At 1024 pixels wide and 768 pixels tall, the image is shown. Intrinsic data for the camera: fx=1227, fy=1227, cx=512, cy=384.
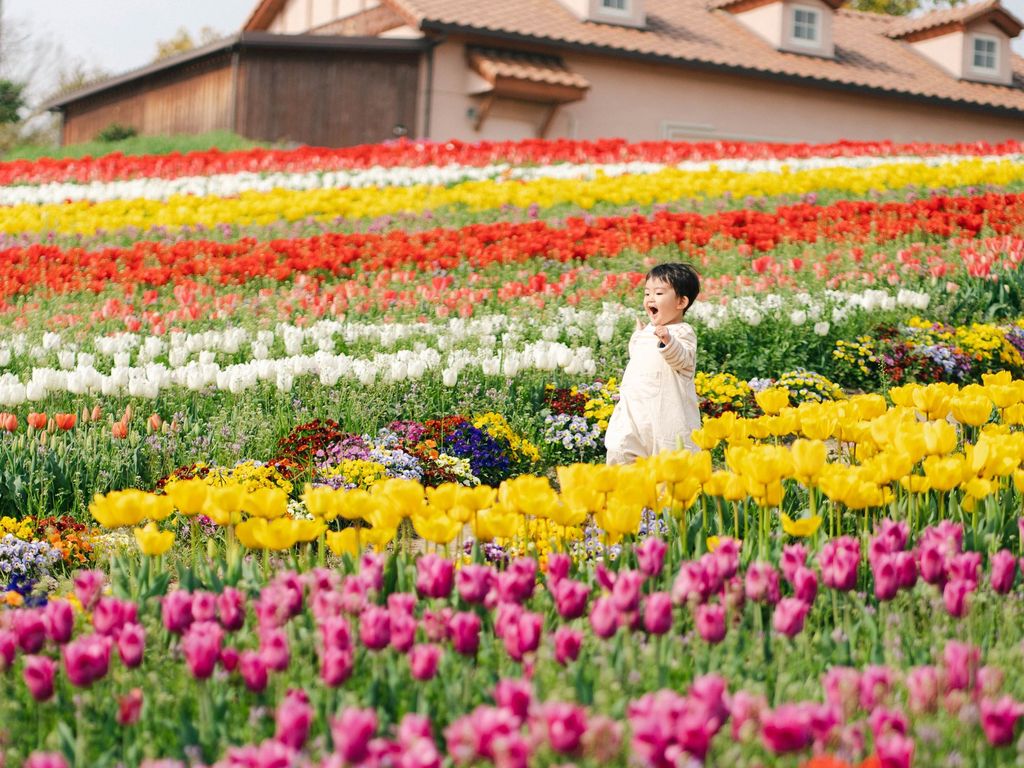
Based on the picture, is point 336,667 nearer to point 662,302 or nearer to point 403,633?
point 403,633

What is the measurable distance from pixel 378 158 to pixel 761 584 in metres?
15.3

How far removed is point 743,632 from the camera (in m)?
2.83

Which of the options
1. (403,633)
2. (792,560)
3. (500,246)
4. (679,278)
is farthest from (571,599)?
(500,246)

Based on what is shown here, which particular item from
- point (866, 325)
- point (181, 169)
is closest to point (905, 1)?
point (181, 169)

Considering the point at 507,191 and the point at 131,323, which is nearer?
the point at 131,323

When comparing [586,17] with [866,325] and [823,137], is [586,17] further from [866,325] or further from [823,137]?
[866,325]

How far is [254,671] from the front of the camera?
233cm

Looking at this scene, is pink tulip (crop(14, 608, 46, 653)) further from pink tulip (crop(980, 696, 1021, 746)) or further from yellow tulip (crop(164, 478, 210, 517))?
pink tulip (crop(980, 696, 1021, 746))

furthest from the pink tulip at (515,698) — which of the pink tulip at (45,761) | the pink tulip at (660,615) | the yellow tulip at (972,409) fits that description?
the yellow tulip at (972,409)

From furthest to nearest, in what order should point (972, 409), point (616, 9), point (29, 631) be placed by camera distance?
point (616, 9) < point (972, 409) < point (29, 631)

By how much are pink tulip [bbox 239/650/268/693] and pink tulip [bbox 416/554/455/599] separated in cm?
43

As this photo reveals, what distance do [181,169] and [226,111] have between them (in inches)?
292

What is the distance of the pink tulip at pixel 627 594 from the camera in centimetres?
248

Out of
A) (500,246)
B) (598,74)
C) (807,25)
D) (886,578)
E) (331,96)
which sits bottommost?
(886,578)
